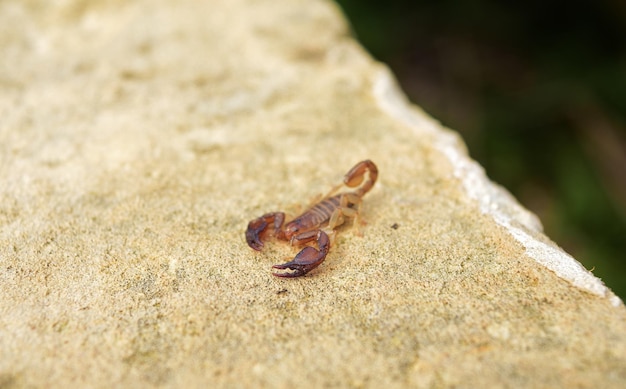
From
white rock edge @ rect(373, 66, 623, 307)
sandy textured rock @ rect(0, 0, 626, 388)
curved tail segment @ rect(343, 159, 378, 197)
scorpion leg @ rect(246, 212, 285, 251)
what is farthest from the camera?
curved tail segment @ rect(343, 159, 378, 197)

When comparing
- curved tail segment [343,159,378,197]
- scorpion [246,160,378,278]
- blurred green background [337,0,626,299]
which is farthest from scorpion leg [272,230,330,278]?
blurred green background [337,0,626,299]

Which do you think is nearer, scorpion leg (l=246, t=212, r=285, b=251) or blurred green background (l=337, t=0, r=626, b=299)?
scorpion leg (l=246, t=212, r=285, b=251)

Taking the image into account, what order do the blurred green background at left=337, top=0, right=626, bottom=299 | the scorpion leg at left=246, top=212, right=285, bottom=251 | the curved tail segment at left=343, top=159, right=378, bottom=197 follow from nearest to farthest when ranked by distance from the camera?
the scorpion leg at left=246, top=212, right=285, bottom=251 < the curved tail segment at left=343, top=159, right=378, bottom=197 < the blurred green background at left=337, top=0, right=626, bottom=299

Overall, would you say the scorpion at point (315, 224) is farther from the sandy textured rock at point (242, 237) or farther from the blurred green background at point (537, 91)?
the blurred green background at point (537, 91)

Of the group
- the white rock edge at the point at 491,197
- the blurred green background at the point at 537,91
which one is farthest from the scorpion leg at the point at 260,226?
the blurred green background at the point at 537,91

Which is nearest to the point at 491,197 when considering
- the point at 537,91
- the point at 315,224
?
the point at 315,224

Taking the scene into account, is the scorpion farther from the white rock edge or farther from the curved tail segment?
the white rock edge
